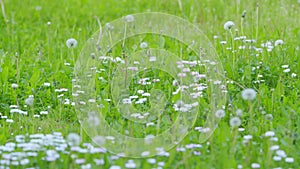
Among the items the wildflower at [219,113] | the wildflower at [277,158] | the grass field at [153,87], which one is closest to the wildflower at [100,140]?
the grass field at [153,87]

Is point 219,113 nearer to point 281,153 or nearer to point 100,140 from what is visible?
point 281,153

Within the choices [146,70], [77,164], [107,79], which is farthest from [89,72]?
[77,164]

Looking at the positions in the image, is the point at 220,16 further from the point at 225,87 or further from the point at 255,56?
the point at 225,87

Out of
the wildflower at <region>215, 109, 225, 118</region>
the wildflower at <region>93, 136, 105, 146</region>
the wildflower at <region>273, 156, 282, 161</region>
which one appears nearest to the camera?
the wildflower at <region>273, 156, 282, 161</region>

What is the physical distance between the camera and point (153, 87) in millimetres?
4465

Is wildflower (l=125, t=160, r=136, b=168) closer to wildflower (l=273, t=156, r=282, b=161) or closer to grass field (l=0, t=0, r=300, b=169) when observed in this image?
grass field (l=0, t=0, r=300, b=169)

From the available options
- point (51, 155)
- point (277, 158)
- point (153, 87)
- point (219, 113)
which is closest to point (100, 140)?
point (51, 155)

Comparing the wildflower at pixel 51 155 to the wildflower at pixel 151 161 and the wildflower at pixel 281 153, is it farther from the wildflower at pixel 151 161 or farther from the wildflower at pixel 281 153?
the wildflower at pixel 281 153

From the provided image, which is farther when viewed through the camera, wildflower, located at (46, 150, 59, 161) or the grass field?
the grass field

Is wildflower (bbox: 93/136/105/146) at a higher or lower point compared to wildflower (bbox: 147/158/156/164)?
higher

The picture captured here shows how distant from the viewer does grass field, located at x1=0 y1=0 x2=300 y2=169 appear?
322 cm

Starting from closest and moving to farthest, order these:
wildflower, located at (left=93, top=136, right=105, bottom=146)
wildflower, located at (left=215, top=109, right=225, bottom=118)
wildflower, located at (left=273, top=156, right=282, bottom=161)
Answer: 1. wildflower, located at (left=273, top=156, right=282, bottom=161)
2. wildflower, located at (left=93, top=136, right=105, bottom=146)
3. wildflower, located at (left=215, top=109, right=225, bottom=118)

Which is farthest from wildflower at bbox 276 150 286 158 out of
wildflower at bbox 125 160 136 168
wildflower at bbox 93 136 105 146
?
wildflower at bbox 93 136 105 146

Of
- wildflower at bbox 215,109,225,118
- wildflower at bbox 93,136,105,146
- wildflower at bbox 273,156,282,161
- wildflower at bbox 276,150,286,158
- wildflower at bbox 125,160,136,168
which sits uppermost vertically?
wildflower at bbox 215,109,225,118
